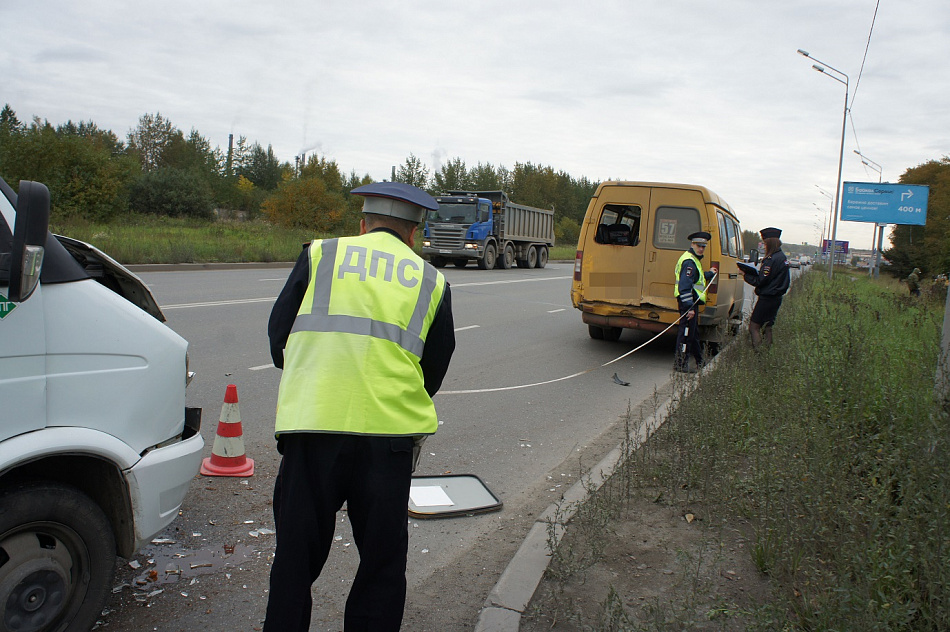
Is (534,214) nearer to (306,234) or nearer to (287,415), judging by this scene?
(306,234)

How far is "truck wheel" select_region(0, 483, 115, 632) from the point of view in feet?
7.75

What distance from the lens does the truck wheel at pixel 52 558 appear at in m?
2.36

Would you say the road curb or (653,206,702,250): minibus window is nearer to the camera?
the road curb

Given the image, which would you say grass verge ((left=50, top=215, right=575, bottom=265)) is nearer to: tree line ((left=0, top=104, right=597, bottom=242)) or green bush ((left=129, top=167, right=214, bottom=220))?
tree line ((left=0, top=104, right=597, bottom=242))

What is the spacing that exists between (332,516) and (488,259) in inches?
1057

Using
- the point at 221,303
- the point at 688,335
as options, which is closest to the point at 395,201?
the point at 688,335

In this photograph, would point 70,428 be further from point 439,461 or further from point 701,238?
point 701,238

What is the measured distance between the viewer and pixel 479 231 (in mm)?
28141

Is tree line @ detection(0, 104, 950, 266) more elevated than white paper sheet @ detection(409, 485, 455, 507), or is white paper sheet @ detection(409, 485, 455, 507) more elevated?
tree line @ detection(0, 104, 950, 266)

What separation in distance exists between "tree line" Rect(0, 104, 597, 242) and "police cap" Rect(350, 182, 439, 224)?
27327 millimetres

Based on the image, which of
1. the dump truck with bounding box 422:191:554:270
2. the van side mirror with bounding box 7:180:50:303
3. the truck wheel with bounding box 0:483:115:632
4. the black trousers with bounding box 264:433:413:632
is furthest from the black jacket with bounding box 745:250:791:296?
the dump truck with bounding box 422:191:554:270

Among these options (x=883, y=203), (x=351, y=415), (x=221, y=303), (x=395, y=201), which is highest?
(x=883, y=203)

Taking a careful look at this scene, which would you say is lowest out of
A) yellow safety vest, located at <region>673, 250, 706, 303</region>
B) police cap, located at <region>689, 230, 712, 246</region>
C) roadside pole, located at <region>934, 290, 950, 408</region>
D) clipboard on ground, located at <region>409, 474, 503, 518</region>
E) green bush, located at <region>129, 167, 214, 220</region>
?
clipboard on ground, located at <region>409, 474, 503, 518</region>

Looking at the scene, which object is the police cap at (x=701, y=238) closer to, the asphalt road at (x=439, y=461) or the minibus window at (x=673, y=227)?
the minibus window at (x=673, y=227)
